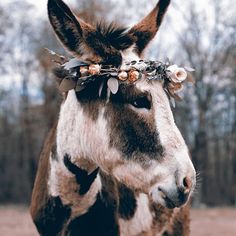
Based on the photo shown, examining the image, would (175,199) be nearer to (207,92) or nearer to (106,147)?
(106,147)

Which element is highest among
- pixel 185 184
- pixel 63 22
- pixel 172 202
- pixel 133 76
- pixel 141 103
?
pixel 63 22

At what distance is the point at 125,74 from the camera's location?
4043 mm

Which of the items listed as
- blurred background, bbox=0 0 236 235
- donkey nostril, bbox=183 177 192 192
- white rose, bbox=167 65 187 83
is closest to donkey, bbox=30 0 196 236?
donkey nostril, bbox=183 177 192 192

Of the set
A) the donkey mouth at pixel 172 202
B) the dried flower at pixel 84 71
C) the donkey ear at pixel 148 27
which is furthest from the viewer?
the donkey ear at pixel 148 27

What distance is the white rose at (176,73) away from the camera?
14.0 feet

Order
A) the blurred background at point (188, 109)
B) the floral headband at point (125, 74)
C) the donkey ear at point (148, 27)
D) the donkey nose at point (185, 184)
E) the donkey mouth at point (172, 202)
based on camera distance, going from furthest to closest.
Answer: the blurred background at point (188, 109) < the donkey ear at point (148, 27) < the floral headband at point (125, 74) < the donkey mouth at point (172, 202) < the donkey nose at point (185, 184)

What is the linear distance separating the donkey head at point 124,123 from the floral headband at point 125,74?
0.05 metres

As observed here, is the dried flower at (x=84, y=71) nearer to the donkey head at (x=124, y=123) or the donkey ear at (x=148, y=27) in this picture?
the donkey head at (x=124, y=123)

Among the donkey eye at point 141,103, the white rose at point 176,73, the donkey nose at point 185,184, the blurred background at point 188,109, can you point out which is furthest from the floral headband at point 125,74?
the blurred background at point 188,109

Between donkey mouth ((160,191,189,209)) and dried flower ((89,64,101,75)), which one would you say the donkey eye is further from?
donkey mouth ((160,191,189,209))

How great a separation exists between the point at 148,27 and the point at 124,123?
91 centimetres

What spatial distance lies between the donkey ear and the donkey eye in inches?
22.2

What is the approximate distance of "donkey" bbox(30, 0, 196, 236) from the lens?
12.6ft

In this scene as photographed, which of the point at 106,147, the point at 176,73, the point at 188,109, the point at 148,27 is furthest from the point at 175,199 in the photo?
the point at 188,109
